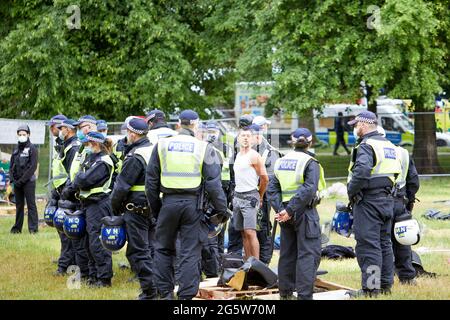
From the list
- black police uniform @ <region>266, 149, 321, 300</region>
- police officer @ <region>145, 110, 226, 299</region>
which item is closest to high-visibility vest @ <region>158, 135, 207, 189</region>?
police officer @ <region>145, 110, 226, 299</region>

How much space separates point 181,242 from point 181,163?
0.82 m

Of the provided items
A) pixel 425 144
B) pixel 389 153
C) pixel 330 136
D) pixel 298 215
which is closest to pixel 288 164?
pixel 298 215

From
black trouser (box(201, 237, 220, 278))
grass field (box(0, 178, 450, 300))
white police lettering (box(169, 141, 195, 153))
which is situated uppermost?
white police lettering (box(169, 141, 195, 153))

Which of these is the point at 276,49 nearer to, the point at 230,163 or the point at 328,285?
the point at 230,163

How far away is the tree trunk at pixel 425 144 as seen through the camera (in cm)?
2788

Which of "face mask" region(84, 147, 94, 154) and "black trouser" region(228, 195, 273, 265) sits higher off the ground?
"face mask" region(84, 147, 94, 154)

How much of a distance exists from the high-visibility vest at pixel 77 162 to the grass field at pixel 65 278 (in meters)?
1.44

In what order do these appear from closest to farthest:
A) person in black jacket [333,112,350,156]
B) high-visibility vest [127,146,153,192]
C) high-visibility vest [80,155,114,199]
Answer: high-visibility vest [127,146,153,192], high-visibility vest [80,155,114,199], person in black jacket [333,112,350,156]

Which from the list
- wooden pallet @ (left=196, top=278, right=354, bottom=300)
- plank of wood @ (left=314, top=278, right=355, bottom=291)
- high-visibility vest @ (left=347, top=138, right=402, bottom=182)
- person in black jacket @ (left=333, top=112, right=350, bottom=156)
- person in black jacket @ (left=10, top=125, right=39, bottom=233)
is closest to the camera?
wooden pallet @ (left=196, top=278, right=354, bottom=300)

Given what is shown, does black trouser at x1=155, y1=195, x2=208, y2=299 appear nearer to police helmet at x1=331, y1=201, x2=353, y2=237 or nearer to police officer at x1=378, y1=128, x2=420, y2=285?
police helmet at x1=331, y1=201, x2=353, y2=237

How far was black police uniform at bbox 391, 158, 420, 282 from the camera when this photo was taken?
10.5 m

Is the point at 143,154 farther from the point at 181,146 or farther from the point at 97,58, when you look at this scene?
the point at 97,58

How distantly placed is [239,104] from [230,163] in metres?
29.6

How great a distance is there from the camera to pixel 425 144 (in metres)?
28.2
